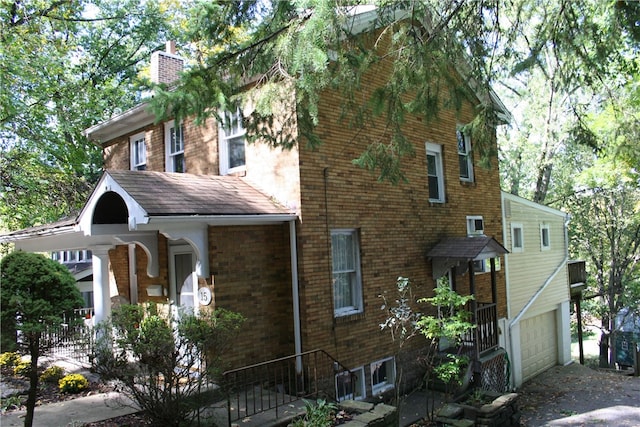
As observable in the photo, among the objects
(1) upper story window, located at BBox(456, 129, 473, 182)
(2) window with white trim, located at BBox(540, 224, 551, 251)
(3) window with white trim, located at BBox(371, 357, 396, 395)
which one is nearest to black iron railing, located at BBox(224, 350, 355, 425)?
(3) window with white trim, located at BBox(371, 357, 396, 395)

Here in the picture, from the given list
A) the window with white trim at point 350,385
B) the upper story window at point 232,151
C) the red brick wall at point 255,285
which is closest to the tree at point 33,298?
the red brick wall at point 255,285

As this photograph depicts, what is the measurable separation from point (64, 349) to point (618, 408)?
14142 millimetres

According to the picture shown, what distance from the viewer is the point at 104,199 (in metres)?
8.68

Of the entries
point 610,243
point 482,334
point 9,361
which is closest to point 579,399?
point 482,334

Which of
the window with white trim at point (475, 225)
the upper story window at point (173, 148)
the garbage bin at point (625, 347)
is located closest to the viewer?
the upper story window at point (173, 148)

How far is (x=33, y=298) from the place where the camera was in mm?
6215

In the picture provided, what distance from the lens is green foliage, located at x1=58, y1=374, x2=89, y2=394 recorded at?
28.0 ft

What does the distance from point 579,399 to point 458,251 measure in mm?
6731

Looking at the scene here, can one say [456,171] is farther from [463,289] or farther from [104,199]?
[104,199]

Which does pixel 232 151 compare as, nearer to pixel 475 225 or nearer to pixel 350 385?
pixel 350 385

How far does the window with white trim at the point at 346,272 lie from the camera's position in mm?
9938

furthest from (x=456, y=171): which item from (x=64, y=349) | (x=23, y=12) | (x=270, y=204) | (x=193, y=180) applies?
(x=23, y=12)

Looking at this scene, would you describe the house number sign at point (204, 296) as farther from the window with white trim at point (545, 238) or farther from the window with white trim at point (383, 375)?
the window with white trim at point (545, 238)

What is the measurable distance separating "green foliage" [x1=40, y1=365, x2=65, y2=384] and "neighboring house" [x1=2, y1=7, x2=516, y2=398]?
5.07 ft
